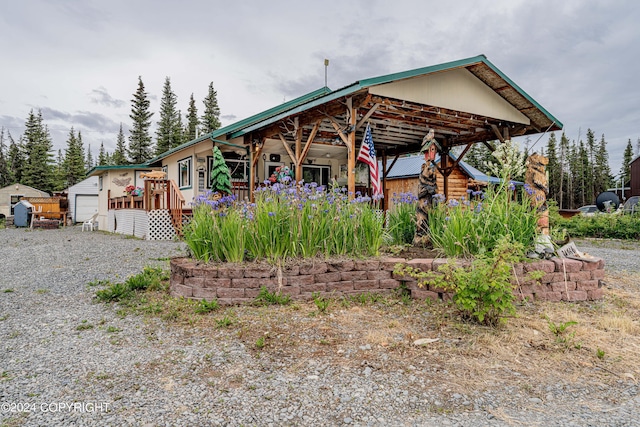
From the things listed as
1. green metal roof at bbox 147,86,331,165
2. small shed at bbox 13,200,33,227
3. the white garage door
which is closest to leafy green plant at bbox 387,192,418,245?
green metal roof at bbox 147,86,331,165

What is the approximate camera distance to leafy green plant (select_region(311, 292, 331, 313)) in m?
3.60

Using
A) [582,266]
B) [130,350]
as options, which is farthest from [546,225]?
[130,350]

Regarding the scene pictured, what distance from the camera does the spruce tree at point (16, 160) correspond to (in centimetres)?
3709

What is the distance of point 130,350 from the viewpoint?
278 centimetres

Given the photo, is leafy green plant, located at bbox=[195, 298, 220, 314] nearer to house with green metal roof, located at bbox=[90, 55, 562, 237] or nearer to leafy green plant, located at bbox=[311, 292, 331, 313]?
leafy green plant, located at bbox=[311, 292, 331, 313]

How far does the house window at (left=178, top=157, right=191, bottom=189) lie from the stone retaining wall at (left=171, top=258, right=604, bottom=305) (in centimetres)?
980

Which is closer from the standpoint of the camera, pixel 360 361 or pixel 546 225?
pixel 360 361

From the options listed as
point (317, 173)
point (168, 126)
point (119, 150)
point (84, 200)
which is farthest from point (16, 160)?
point (317, 173)

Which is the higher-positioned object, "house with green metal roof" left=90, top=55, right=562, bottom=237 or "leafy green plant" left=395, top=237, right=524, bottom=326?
"house with green metal roof" left=90, top=55, right=562, bottom=237

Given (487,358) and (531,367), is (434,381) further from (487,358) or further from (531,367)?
(531,367)

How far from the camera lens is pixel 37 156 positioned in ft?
112

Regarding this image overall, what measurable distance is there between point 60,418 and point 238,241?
2428 mm

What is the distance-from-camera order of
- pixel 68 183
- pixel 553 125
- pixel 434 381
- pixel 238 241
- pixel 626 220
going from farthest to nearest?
pixel 68 183 → pixel 626 220 → pixel 553 125 → pixel 238 241 → pixel 434 381

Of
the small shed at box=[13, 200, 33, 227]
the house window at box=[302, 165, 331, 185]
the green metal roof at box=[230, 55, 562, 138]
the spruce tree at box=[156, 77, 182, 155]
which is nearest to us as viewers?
the green metal roof at box=[230, 55, 562, 138]
